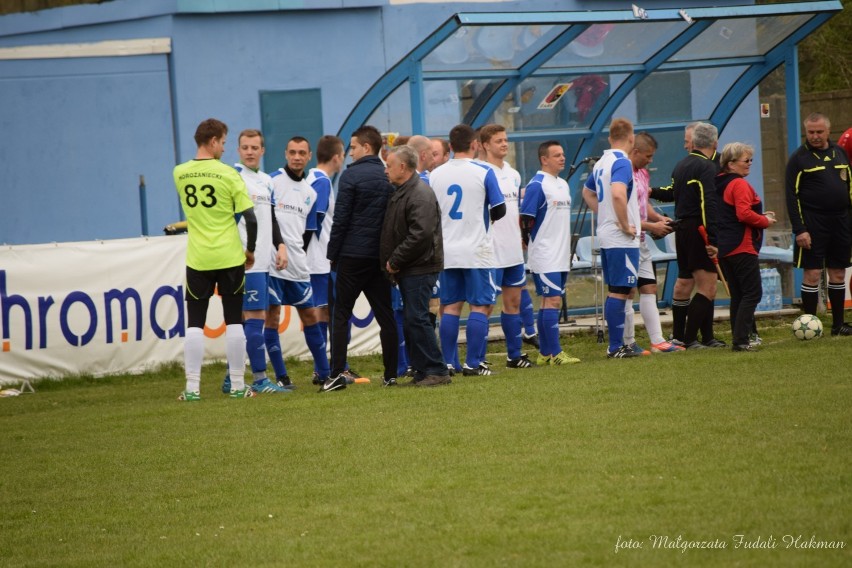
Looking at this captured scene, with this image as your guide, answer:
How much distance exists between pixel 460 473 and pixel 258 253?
14.3ft

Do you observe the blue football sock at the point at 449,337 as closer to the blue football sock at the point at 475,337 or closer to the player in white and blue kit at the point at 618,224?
the blue football sock at the point at 475,337

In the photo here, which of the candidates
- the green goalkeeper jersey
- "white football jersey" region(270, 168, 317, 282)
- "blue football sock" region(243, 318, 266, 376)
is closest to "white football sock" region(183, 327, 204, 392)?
the green goalkeeper jersey

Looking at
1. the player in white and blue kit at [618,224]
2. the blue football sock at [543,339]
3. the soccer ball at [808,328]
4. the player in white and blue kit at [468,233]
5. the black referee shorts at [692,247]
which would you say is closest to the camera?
the player in white and blue kit at [468,233]

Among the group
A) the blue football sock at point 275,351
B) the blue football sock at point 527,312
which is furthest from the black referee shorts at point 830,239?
the blue football sock at point 275,351

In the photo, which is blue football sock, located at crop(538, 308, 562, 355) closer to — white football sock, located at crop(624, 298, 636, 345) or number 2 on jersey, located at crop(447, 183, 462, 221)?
white football sock, located at crop(624, 298, 636, 345)

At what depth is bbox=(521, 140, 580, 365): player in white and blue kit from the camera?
10945 mm

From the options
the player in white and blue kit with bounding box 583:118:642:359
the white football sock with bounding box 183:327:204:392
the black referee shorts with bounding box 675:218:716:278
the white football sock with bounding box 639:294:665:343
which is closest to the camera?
the white football sock with bounding box 183:327:204:392

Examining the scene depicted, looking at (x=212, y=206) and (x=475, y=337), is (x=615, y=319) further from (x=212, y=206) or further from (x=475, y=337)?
(x=212, y=206)

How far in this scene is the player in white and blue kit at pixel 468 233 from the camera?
10.1 meters

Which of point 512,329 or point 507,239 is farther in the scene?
point 512,329

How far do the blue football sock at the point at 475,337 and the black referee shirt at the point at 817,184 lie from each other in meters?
3.47

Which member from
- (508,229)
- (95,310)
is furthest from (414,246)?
(95,310)

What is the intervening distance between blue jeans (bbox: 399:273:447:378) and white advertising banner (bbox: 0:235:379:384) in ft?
13.2

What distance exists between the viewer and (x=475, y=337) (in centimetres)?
1038
